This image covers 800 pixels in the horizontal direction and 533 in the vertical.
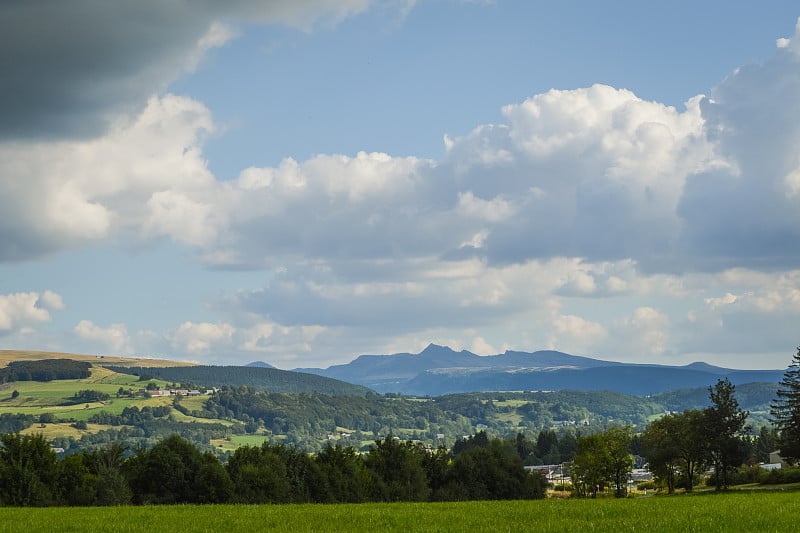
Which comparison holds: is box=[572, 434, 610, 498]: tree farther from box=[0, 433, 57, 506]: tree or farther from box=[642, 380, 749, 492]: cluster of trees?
box=[0, 433, 57, 506]: tree

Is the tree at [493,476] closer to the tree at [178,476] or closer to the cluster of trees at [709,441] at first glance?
the cluster of trees at [709,441]

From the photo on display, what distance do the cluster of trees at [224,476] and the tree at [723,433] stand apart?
34558 millimetres

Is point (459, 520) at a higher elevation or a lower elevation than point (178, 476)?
higher

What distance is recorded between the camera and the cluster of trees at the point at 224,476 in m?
94.1

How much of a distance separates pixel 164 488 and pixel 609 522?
3313 inches

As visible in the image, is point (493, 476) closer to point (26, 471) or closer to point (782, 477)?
point (782, 477)

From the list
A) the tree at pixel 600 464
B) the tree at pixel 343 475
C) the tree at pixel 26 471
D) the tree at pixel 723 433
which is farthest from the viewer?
the tree at pixel 600 464

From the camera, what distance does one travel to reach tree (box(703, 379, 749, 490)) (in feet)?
460

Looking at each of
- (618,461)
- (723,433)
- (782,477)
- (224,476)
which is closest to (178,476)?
(224,476)

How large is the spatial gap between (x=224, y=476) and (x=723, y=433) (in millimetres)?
88057

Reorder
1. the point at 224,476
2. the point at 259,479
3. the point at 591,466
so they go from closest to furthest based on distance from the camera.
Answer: the point at 224,476, the point at 259,479, the point at 591,466

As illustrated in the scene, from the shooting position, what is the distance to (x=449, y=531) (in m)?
28.7

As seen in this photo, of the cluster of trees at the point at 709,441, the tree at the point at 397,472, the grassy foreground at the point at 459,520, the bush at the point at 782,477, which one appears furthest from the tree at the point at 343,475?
the grassy foreground at the point at 459,520

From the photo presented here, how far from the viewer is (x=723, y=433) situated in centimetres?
14250
